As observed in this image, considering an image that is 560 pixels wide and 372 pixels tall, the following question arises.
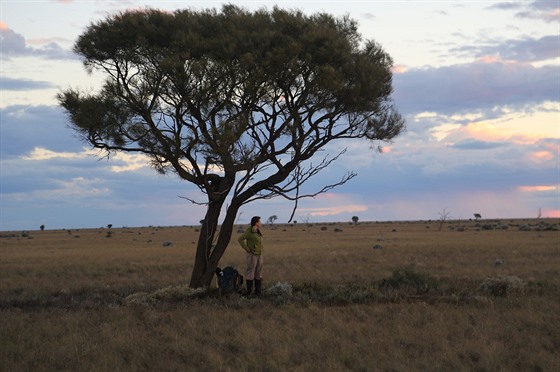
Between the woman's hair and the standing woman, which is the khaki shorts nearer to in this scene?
the standing woman

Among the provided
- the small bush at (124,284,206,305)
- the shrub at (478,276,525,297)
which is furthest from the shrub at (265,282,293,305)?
the shrub at (478,276,525,297)

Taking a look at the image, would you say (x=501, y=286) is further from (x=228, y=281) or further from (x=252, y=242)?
(x=228, y=281)

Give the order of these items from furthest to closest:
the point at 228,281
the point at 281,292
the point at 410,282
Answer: the point at 410,282, the point at 228,281, the point at 281,292

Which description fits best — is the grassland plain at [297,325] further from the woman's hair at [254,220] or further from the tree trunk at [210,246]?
the woman's hair at [254,220]

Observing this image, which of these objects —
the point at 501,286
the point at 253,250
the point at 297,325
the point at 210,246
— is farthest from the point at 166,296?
the point at 501,286

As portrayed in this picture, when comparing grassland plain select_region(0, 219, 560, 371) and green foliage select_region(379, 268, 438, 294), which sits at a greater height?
green foliage select_region(379, 268, 438, 294)

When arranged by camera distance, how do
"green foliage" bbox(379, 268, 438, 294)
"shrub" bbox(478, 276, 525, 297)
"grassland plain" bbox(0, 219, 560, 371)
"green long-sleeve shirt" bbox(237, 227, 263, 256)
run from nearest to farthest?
1. "grassland plain" bbox(0, 219, 560, 371)
2. "green long-sleeve shirt" bbox(237, 227, 263, 256)
3. "shrub" bbox(478, 276, 525, 297)
4. "green foliage" bbox(379, 268, 438, 294)

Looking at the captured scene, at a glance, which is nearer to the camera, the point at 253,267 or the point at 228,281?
the point at 253,267

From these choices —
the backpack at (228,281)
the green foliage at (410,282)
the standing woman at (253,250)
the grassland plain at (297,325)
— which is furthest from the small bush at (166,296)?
the green foliage at (410,282)

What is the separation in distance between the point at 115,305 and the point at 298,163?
7.48 meters

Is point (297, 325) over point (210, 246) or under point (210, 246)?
under

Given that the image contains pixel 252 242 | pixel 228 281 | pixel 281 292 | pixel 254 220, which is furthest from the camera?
pixel 228 281

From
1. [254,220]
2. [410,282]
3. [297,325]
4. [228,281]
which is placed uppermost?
[254,220]

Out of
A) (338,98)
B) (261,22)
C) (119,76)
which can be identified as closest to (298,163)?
(338,98)
